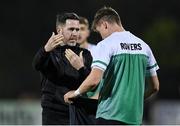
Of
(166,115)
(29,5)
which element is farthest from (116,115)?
(29,5)

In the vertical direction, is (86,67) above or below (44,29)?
below

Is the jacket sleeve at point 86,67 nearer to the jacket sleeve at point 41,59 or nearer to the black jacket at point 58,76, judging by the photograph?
the black jacket at point 58,76

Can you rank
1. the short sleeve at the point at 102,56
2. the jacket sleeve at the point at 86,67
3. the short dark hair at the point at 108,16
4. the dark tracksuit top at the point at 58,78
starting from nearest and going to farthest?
the short sleeve at the point at 102,56
the short dark hair at the point at 108,16
the jacket sleeve at the point at 86,67
the dark tracksuit top at the point at 58,78

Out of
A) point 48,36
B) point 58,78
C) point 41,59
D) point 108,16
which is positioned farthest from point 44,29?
point 108,16

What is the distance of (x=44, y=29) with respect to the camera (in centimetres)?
2775

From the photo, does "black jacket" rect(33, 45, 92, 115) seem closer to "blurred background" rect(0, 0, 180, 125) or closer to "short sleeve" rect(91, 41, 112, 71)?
"short sleeve" rect(91, 41, 112, 71)

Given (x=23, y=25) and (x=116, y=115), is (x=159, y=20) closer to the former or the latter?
(x=23, y=25)

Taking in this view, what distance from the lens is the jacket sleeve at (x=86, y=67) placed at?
26.8 ft

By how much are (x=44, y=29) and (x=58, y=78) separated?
1917cm

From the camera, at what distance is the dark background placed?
2389 cm

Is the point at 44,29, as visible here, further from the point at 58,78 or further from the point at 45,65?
the point at 45,65

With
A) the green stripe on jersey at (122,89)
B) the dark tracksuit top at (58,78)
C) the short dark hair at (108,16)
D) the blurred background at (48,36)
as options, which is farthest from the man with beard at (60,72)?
the blurred background at (48,36)

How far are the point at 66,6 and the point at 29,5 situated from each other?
1949 millimetres

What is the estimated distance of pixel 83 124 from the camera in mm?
8422
